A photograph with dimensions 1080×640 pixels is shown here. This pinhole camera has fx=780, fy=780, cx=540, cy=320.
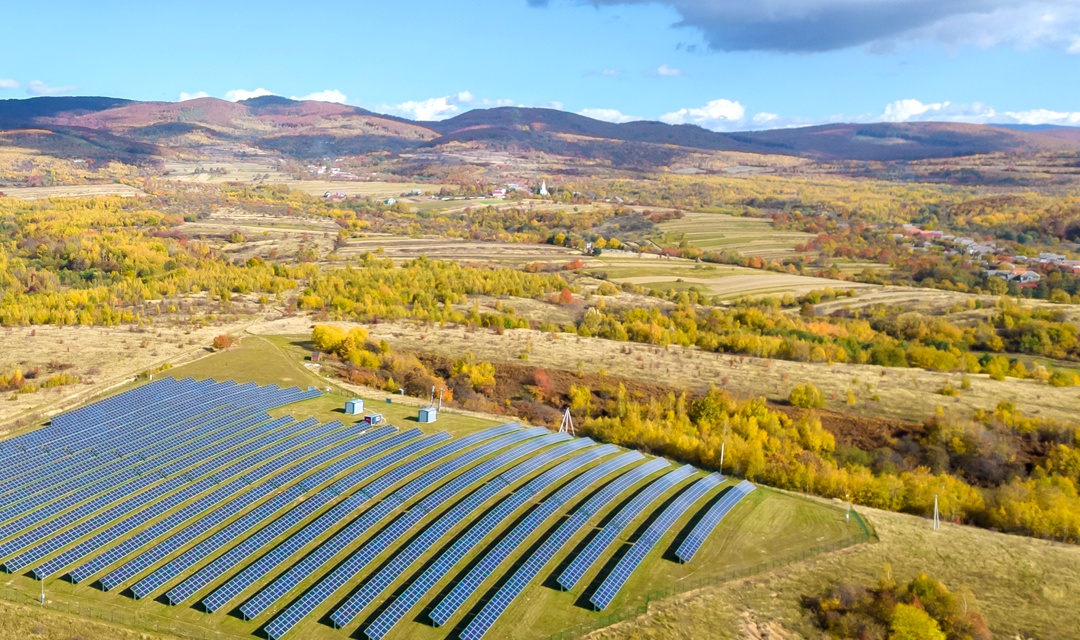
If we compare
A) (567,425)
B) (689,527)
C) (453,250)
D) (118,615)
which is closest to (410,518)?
(118,615)

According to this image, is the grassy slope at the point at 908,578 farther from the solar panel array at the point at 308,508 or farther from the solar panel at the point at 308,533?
the solar panel at the point at 308,533

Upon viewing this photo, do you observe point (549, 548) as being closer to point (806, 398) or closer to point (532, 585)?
point (532, 585)

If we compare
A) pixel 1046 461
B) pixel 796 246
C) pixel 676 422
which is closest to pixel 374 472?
pixel 676 422

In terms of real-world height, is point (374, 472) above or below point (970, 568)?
above

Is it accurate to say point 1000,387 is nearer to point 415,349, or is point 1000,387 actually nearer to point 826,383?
point 826,383

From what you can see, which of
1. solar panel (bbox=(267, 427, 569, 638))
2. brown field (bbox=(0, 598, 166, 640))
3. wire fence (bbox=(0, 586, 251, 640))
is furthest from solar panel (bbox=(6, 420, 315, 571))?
solar panel (bbox=(267, 427, 569, 638))

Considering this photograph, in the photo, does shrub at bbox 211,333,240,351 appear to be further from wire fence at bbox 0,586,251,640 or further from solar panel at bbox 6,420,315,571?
wire fence at bbox 0,586,251,640
